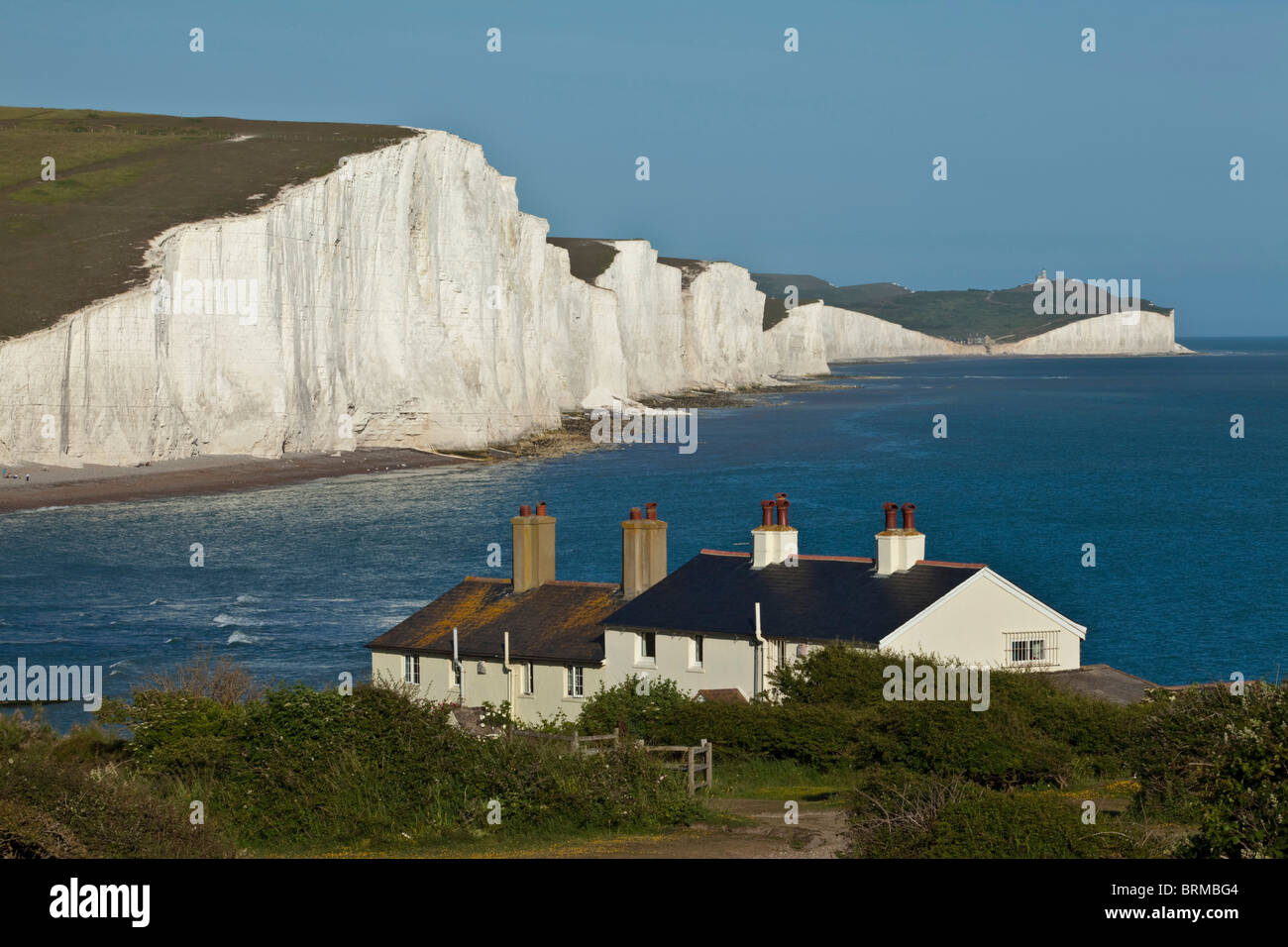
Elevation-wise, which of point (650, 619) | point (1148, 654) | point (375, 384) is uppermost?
point (375, 384)

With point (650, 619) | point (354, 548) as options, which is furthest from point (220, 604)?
point (650, 619)

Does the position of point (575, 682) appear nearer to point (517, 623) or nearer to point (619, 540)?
point (517, 623)

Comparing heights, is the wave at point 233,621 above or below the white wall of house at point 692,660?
below

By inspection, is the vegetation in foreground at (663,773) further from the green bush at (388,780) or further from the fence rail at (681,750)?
the fence rail at (681,750)

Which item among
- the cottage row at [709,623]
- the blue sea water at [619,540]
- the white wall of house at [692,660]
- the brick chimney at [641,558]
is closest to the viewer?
the cottage row at [709,623]

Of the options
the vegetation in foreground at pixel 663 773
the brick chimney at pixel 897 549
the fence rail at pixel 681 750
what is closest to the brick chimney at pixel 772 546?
the brick chimney at pixel 897 549

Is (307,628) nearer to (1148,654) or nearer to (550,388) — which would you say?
(1148,654)

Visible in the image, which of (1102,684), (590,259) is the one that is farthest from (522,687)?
(590,259)
